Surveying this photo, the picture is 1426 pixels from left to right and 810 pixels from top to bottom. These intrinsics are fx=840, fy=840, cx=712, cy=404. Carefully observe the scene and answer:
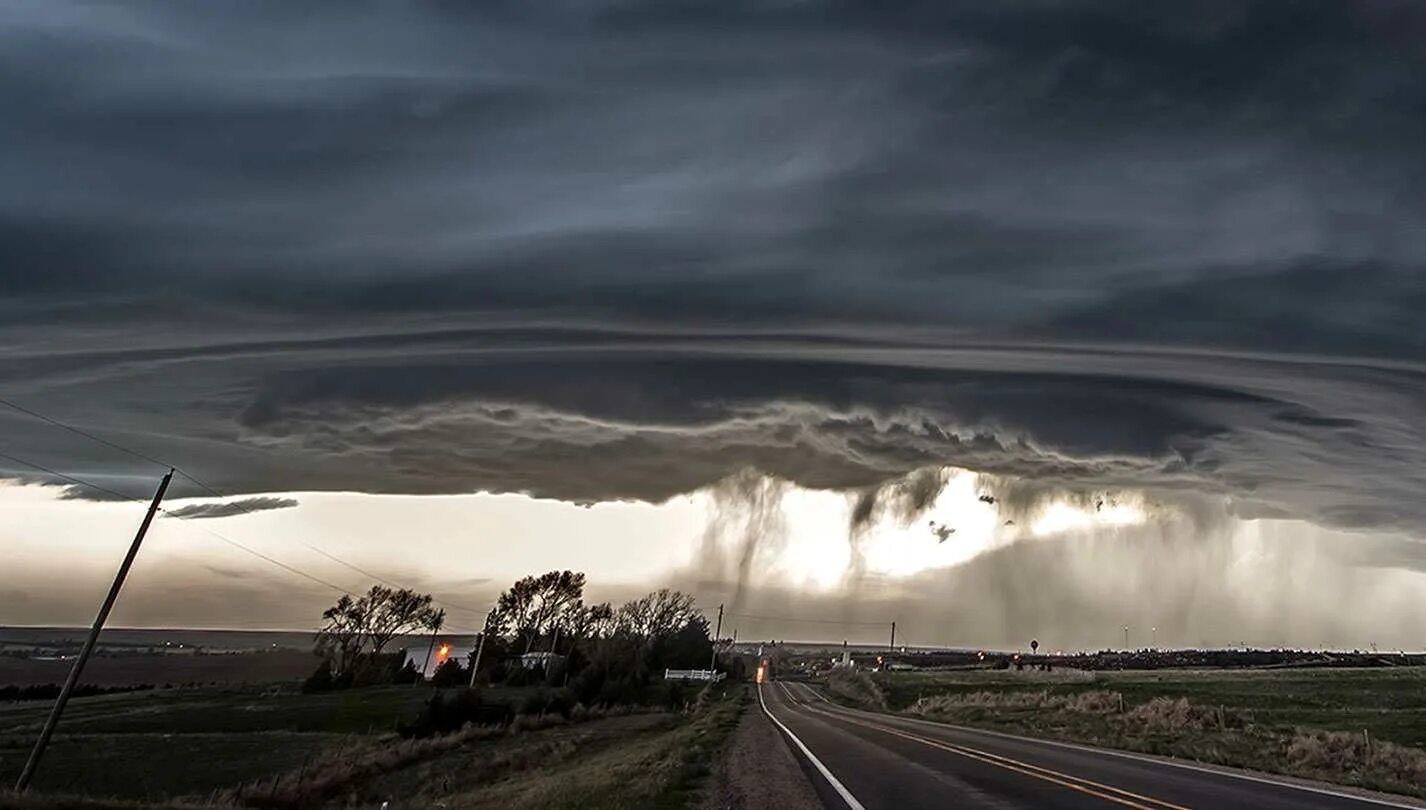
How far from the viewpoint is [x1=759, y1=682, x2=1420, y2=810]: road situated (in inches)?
692

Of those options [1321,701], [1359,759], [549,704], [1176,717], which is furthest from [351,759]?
[1321,701]

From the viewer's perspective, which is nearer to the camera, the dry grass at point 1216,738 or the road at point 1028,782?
the road at point 1028,782

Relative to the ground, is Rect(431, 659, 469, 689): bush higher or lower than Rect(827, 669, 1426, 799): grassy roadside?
higher

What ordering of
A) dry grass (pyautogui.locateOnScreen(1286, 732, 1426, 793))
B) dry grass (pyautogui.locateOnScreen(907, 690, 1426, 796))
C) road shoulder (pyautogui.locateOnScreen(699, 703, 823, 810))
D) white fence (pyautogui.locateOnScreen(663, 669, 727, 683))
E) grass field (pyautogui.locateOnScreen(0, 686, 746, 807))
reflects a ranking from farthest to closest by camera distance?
white fence (pyautogui.locateOnScreen(663, 669, 727, 683))
grass field (pyautogui.locateOnScreen(0, 686, 746, 807))
dry grass (pyautogui.locateOnScreen(907, 690, 1426, 796))
dry grass (pyautogui.locateOnScreen(1286, 732, 1426, 793))
road shoulder (pyautogui.locateOnScreen(699, 703, 823, 810))

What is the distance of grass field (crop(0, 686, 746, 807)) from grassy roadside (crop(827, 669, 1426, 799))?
17.7 meters

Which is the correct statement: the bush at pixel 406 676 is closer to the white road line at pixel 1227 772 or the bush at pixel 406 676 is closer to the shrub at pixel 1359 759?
the white road line at pixel 1227 772

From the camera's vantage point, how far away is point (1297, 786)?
842 inches

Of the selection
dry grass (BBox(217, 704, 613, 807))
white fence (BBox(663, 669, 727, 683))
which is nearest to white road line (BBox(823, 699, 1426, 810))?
dry grass (BBox(217, 704, 613, 807))

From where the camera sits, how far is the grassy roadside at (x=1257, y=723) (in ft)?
87.8

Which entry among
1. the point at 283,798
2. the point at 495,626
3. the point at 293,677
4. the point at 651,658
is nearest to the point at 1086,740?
the point at 283,798

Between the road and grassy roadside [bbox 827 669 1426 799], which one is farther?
grassy roadside [bbox 827 669 1426 799]

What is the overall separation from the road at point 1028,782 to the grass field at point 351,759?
4.55 meters

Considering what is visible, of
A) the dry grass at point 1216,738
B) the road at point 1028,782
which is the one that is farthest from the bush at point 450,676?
the road at point 1028,782

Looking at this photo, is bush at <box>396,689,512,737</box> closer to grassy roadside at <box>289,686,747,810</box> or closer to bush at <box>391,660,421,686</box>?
grassy roadside at <box>289,686,747,810</box>
